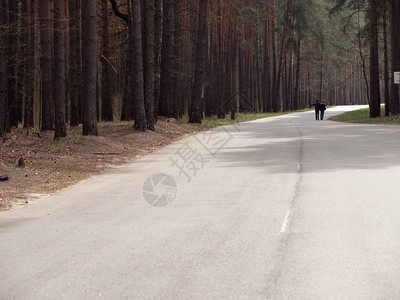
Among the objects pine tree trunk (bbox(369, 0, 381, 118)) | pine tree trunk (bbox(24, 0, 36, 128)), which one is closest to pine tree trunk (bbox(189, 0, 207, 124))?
pine tree trunk (bbox(24, 0, 36, 128))

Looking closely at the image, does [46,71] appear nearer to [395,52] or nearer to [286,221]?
[286,221]

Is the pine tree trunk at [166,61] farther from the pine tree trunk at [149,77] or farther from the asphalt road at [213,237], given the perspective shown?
the asphalt road at [213,237]

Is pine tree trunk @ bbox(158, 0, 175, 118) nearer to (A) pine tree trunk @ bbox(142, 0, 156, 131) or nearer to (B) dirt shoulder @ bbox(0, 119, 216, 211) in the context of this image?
(A) pine tree trunk @ bbox(142, 0, 156, 131)

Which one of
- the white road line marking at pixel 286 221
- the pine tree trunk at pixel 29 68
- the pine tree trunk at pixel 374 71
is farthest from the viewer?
the pine tree trunk at pixel 374 71

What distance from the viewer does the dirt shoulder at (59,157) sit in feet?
38.1

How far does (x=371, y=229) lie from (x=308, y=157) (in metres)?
8.98

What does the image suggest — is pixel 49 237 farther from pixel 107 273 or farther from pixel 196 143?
pixel 196 143

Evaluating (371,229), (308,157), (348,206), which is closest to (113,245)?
(371,229)

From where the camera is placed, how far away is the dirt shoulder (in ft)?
38.1

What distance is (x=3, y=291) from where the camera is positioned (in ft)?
16.8

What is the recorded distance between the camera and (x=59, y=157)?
16.0m

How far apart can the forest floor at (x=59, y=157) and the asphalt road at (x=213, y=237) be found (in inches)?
31.3

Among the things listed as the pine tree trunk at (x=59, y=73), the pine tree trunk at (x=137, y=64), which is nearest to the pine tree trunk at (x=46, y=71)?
the pine tree trunk at (x=59, y=73)

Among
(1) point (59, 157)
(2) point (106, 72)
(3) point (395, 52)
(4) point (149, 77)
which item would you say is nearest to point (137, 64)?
(4) point (149, 77)
